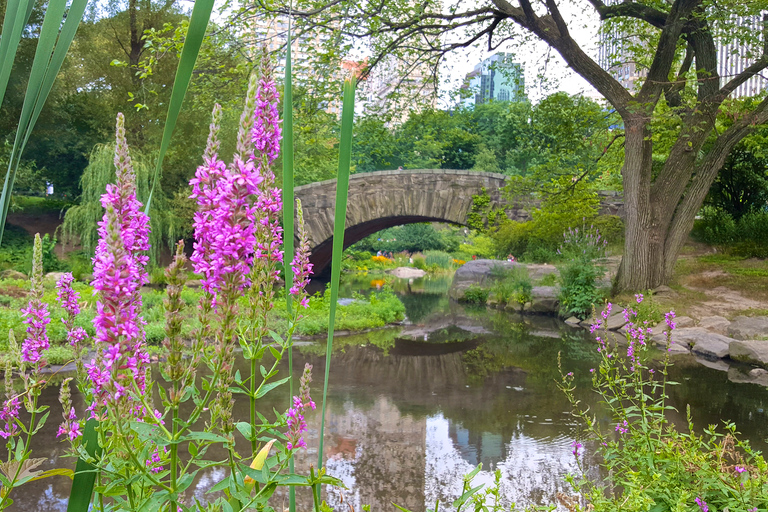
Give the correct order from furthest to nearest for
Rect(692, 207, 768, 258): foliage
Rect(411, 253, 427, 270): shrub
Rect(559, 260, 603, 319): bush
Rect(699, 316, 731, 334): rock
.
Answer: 1. Rect(411, 253, 427, 270): shrub
2. Rect(692, 207, 768, 258): foliage
3. Rect(559, 260, 603, 319): bush
4. Rect(699, 316, 731, 334): rock

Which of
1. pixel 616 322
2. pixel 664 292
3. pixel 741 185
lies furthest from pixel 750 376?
pixel 741 185

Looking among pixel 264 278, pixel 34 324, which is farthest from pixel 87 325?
pixel 264 278

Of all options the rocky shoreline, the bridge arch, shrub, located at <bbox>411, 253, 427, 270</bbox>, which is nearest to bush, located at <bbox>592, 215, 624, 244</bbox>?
the bridge arch

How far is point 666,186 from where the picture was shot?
361 inches

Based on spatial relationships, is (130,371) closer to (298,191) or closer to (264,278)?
(264,278)

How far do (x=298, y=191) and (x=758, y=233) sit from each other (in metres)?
9.67

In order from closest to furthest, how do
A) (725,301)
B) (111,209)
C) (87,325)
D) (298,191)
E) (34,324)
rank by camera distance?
1. (111,209)
2. (34,324)
3. (87,325)
4. (725,301)
5. (298,191)

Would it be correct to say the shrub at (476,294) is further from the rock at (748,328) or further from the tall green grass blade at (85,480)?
the tall green grass blade at (85,480)

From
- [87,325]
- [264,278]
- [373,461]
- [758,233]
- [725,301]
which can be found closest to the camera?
[264,278]

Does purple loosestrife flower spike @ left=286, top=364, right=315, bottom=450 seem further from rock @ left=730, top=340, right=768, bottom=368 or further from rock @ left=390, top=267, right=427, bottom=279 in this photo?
rock @ left=390, top=267, right=427, bottom=279

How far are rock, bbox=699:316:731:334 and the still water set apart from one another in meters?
1.37

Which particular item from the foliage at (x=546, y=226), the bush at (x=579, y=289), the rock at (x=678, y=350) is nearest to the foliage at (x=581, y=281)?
the bush at (x=579, y=289)

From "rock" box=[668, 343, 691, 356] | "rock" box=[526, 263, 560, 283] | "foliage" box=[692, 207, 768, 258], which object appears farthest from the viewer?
"rock" box=[526, 263, 560, 283]

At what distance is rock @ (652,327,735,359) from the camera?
688cm
